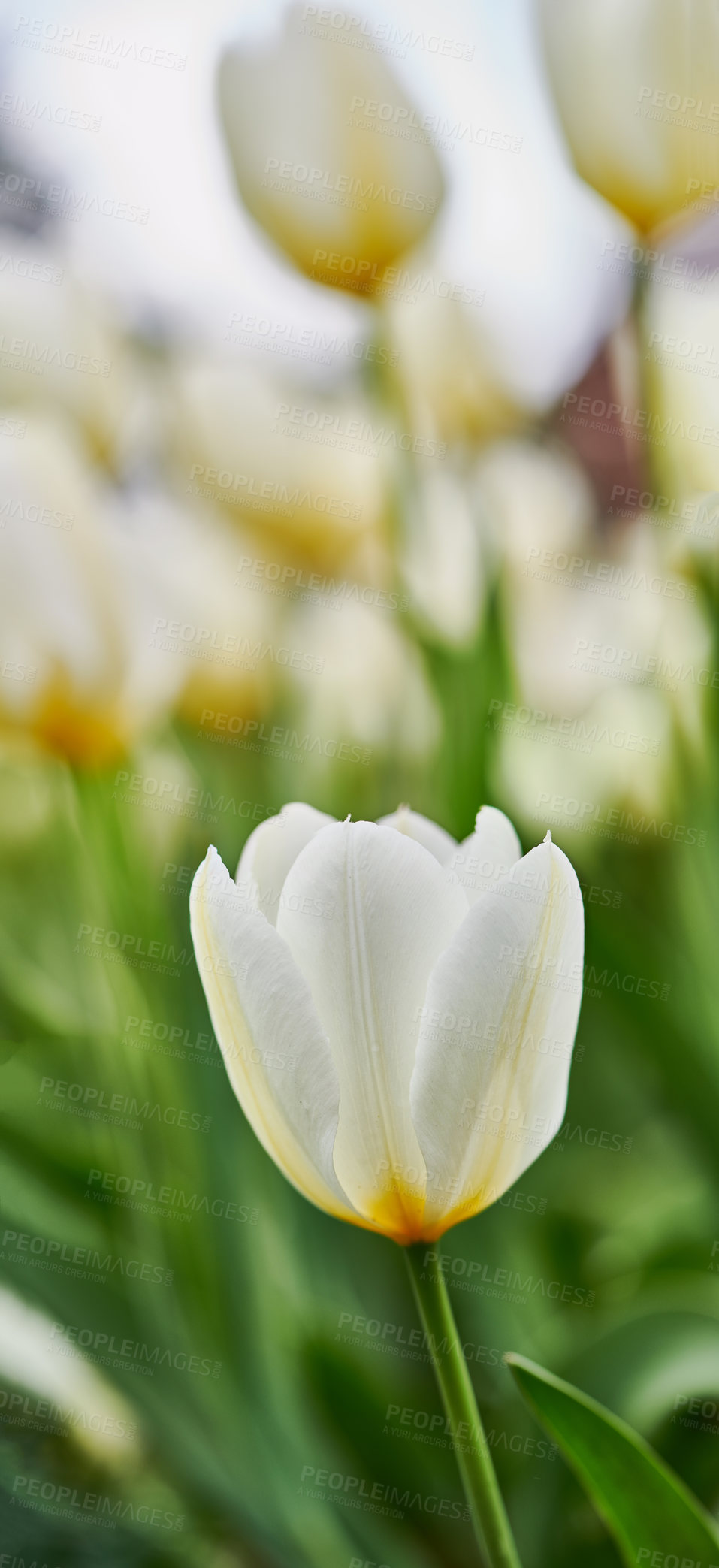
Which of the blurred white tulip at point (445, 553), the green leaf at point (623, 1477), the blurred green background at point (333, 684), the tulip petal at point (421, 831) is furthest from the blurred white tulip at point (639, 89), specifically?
the green leaf at point (623, 1477)

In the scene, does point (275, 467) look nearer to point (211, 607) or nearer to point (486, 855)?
point (211, 607)

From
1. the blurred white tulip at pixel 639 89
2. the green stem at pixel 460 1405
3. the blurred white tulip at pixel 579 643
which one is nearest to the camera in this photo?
the green stem at pixel 460 1405

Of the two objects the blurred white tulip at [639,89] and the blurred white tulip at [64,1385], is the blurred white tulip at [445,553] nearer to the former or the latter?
the blurred white tulip at [639,89]

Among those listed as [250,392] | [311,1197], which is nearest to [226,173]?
[250,392]

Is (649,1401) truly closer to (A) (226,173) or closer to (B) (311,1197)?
(B) (311,1197)

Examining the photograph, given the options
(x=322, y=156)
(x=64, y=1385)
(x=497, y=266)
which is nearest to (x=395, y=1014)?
(x=64, y=1385)

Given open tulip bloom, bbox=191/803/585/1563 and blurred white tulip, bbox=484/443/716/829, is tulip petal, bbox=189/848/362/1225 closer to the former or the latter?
open tulip bloom, bbox=191/803/585/1563
